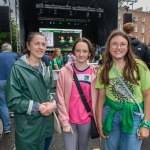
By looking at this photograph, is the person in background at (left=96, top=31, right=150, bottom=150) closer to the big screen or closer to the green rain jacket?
the green rain jacket

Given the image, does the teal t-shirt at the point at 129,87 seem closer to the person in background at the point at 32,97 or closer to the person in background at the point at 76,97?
the person in background at the point at 76,97

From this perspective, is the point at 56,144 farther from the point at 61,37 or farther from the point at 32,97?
the point at 61,37

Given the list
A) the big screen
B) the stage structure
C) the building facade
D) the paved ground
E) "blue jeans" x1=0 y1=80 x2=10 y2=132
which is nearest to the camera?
the paved ground

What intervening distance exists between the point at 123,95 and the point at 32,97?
2.82 ft

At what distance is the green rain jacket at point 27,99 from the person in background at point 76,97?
180mm

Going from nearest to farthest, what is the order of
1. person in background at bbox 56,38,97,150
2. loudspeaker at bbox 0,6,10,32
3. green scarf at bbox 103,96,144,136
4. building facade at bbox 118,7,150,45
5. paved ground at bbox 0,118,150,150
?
green scarf at bbox 103,96,144,136 → person in background at bbox 56,38,97,150 → paved ground at bbox 0,118,150,150 → loudspeaker at bbox 0,6,10,32 → building facade at bbox 118,7,150,45

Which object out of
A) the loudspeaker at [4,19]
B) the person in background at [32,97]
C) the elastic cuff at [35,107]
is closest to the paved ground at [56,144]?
the person in background at [32,97]

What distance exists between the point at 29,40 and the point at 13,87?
1.78 feet

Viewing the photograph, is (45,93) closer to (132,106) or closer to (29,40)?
(29,40)

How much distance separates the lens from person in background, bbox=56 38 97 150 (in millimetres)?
2658

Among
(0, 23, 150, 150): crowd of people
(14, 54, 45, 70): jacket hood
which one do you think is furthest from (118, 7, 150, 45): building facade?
(14, 54, 45, 70): jacket hood

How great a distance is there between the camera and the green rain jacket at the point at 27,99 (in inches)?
92.8

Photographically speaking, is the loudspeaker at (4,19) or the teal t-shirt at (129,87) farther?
the loudspeaker at (4,19)

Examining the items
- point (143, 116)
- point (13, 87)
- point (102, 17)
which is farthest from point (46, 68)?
point (102, 17)
